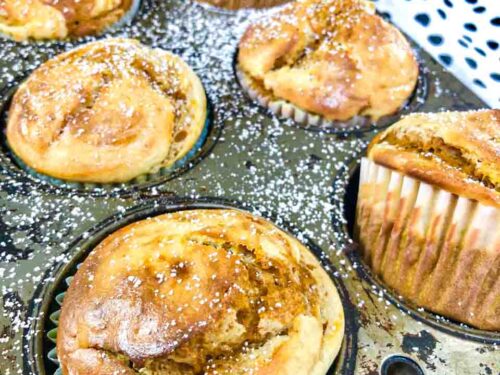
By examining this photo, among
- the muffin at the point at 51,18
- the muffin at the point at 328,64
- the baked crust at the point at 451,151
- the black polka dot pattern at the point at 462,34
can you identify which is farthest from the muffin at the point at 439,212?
the muffin at the point at 51,18

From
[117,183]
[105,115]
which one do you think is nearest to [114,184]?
[117,183]

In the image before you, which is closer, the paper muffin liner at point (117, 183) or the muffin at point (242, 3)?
the paper muffin liner at point (117, 183)

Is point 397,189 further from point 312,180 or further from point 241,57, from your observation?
point 241,57

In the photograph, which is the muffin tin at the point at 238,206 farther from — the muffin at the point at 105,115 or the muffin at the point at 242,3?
the muffin at the point at 242,3

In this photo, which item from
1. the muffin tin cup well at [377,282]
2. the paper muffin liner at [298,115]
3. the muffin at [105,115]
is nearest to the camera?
the muffin tin cup well at [377,282]

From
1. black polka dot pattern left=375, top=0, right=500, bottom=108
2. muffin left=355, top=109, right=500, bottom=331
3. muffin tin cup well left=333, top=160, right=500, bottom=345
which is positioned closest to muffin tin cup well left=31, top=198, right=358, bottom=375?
muffin tin cup well left=333, top=160, right=500, bottom=345

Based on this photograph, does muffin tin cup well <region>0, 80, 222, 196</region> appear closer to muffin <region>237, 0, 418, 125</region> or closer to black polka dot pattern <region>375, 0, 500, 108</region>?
muffin <region>237, 0, 418, 125</region>
